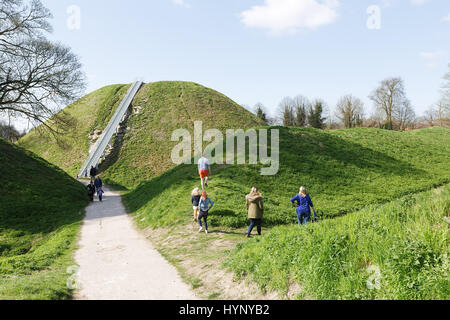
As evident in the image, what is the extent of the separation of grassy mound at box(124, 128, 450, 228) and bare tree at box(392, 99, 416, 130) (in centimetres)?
5432

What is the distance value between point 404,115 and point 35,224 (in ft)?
331

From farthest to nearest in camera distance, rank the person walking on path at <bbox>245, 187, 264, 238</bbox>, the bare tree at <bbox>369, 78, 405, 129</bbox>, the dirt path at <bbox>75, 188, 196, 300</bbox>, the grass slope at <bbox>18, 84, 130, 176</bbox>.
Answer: the bare tree at <bbox>369, 78, 405, 129</bbox>, the grass slope at <bbox>18, 84, 130, 176</bbox>, the person walking on path at <bbox>245, 187, 264, 238</bbox>, the dirt path at <bbox>75, 188, 196, 300</bbox>

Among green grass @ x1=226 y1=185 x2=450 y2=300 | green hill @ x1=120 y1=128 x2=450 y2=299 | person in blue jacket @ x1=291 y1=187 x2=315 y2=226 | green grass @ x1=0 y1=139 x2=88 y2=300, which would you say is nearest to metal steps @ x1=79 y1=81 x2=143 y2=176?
green grass @ x1=0 y1=139 x2=88 y2=300

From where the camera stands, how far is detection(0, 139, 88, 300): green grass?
7.69 meters

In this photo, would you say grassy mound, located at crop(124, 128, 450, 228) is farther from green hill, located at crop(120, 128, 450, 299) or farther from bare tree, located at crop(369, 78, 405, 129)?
bare tree, located at crop(369, 78, 405, 129)

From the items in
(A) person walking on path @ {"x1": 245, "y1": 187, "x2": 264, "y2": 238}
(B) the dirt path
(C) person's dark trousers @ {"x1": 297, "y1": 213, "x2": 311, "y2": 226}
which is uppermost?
(A) person walking on path @ {"x1": 245, "y1": 187, "x2": 264, "y2": 238}

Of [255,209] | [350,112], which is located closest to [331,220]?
[255,209]

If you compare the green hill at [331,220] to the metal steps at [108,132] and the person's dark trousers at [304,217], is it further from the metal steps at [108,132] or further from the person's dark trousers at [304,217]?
the metal steps at [108,132]

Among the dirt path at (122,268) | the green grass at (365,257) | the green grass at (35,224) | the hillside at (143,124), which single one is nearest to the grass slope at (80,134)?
the hillside at (143,124)

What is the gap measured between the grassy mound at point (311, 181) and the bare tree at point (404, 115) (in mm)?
54318

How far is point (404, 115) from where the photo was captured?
301 feet

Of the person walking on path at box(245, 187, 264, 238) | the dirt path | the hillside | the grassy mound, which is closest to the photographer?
the dirt path

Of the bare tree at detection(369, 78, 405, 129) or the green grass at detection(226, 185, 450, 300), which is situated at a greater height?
the bare tree at detection(369, 78, 405, 129)

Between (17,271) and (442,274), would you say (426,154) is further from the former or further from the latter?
(17,271)
